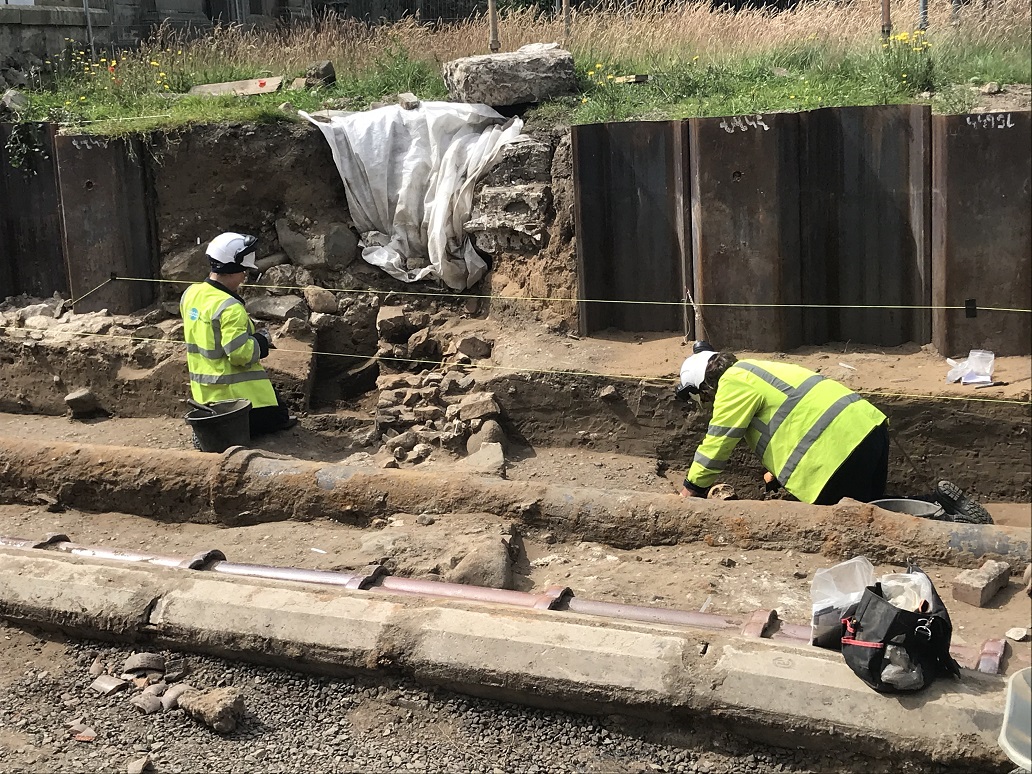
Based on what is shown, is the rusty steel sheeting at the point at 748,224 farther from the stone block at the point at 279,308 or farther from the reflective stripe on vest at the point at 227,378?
the stone block at the point at 279,308

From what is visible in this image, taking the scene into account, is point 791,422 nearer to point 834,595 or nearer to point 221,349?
point 834,595

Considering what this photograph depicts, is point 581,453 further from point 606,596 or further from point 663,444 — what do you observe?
point 606,596

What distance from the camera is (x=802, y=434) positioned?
20.6 ft

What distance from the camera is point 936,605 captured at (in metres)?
3.92

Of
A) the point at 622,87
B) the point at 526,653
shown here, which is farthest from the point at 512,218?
the point at 526,653

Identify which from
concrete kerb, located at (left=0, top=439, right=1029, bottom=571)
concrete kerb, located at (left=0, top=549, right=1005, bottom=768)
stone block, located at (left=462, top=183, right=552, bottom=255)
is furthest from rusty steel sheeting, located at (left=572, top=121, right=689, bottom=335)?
concrete kerb, located at (left=0, top=549, right=1005, bottom=768)

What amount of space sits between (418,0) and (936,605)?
1961 centimetres

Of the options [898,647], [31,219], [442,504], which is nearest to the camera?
[898,647]

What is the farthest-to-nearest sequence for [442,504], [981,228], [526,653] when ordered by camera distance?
[981,228], [442,504], [526,653]

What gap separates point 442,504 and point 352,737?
197 cm

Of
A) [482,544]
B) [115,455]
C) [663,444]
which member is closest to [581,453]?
[663,444]

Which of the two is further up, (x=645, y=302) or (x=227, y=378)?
(x=645, y=302)

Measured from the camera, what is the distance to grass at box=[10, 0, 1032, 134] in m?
8.55

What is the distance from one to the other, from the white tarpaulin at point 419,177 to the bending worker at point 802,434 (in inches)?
149
